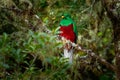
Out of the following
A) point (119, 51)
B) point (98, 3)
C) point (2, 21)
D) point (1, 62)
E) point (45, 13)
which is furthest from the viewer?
point (45, 13)

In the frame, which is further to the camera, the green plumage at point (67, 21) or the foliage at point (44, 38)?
the green plumage at point (67, 21)

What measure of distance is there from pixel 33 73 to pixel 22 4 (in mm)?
1619

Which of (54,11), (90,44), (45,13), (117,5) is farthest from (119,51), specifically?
(45,13)

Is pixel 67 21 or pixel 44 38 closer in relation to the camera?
pixel 44 38

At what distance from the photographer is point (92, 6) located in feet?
10.3

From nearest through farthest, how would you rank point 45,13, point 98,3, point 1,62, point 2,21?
point 1,62 < point 98,3 < point 2,21 < point 45,13

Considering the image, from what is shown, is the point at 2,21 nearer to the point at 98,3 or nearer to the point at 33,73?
the point at 98,3

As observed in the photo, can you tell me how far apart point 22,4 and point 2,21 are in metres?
0.31

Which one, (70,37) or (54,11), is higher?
(54,11)

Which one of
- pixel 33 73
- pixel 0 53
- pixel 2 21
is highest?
pixel 2 21

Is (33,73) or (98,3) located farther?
(98,3)

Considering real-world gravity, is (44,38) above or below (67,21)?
below

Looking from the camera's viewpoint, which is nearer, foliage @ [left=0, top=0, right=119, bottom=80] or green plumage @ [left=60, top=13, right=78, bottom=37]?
foliage @ [left=0, top=0, right=119, bottom=80]

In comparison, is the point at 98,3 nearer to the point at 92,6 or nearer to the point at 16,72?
the point at 92,6
